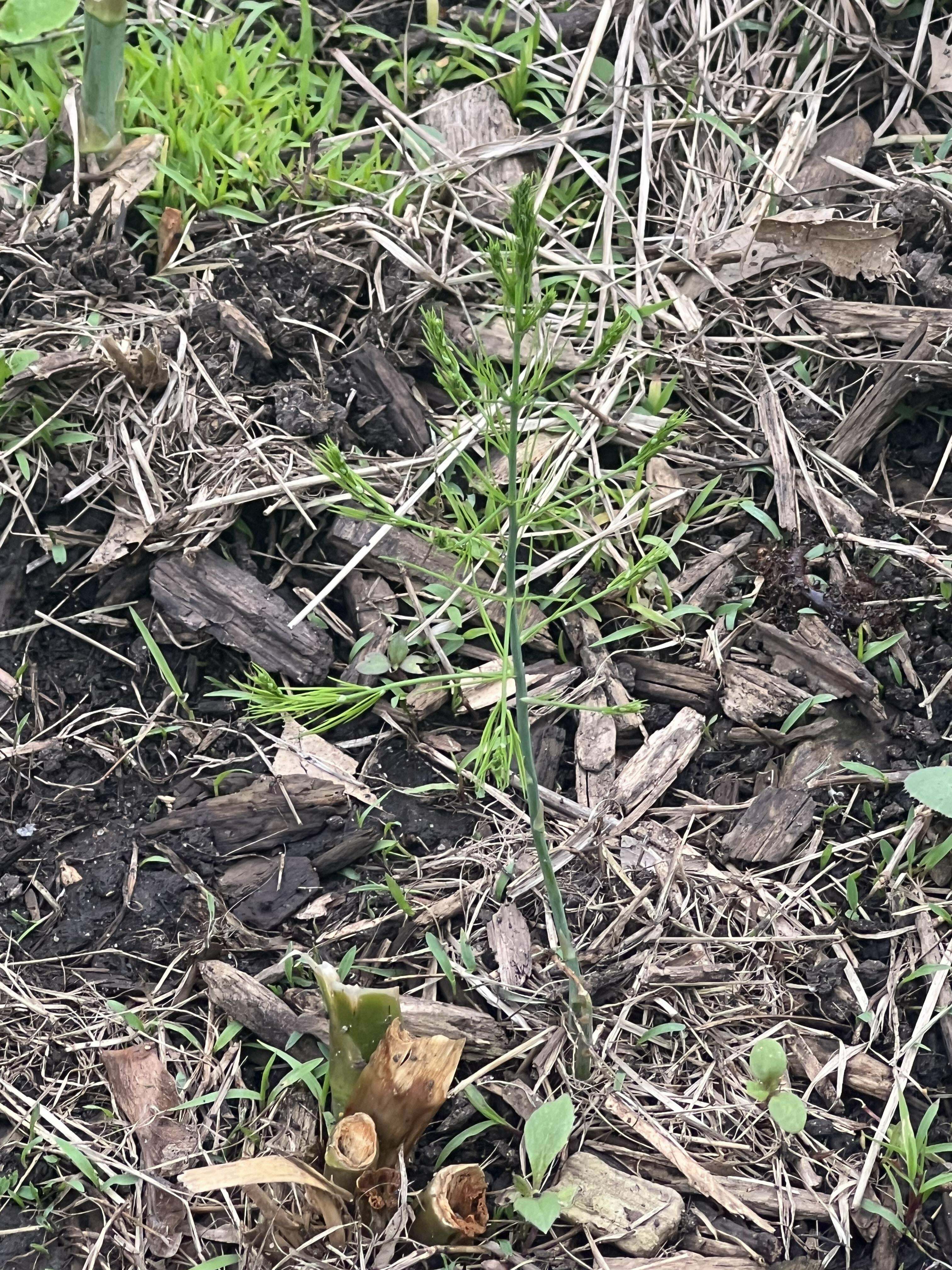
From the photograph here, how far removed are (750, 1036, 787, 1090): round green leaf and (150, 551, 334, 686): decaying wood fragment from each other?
1.04 meters

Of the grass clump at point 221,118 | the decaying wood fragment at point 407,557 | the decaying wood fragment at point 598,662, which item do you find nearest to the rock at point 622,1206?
the decaying wood fragment at point 598,662

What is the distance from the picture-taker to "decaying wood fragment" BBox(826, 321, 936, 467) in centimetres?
239

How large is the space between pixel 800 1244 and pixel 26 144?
2740 millimetres

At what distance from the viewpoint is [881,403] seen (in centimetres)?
241

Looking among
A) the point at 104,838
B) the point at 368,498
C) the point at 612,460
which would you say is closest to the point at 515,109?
the point at 612,460

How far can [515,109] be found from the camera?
2803mm

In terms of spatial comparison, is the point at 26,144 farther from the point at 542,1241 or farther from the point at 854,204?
the point at 542,1241

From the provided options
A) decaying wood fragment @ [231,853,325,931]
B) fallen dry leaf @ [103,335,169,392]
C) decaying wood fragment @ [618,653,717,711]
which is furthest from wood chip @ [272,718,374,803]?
fallen dry leaf @ [103,335,169,392]

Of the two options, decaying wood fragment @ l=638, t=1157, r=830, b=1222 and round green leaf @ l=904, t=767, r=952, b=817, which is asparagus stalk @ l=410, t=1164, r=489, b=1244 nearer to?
decaying wood fragment @ l=638, t=1157, r=830, b=1222

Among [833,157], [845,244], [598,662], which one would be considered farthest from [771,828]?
[833,157]

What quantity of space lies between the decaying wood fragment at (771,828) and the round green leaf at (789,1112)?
444 mm

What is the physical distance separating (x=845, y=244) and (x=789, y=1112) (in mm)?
1886

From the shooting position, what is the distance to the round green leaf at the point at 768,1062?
1691 mm

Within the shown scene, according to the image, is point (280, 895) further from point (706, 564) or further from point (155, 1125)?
point (706, 564)
